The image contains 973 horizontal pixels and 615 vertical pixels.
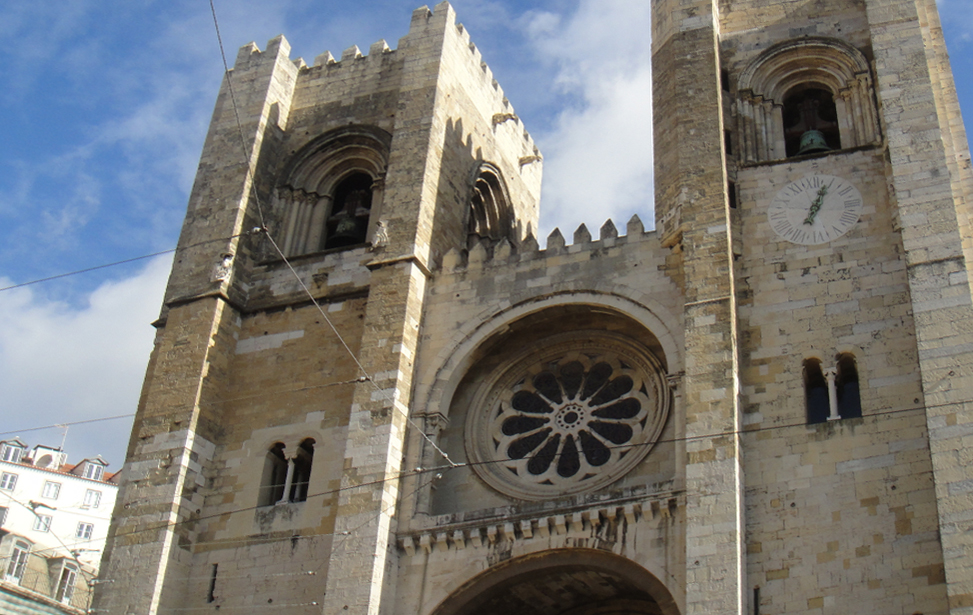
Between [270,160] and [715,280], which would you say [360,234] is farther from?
[715,280]

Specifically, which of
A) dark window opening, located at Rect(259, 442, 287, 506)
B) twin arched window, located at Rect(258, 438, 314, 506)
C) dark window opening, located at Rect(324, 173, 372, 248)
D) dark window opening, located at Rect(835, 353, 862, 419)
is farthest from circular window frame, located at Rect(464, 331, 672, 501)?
dark window opening, located at Rect(324, 173, 372, 248)

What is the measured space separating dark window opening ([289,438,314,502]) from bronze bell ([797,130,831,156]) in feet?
26.8

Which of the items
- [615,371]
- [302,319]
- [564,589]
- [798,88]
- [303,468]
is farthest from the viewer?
[798,88]

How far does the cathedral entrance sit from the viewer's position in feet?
48.0

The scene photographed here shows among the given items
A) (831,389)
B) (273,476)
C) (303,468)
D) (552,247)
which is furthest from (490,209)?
(831,389)

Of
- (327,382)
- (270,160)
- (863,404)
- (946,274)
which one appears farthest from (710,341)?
(270,160)

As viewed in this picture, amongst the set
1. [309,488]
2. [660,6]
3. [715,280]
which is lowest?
[309,488]

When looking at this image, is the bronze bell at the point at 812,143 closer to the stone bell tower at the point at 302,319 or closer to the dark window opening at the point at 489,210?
the stone bell tower at the point at 302,319

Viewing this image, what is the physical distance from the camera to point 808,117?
19500 mm

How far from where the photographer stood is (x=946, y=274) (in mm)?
14789

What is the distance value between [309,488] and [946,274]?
28.3 feet

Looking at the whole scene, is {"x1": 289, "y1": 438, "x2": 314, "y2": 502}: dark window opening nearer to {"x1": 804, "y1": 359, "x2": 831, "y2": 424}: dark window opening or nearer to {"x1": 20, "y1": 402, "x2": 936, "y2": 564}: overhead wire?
{"x1": 20, "y1": 402, "x2": 936, "y2": 564}: overhead wire

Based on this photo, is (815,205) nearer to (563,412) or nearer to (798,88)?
(798,88)

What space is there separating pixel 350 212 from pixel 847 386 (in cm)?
961
